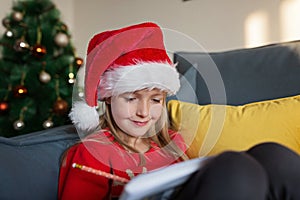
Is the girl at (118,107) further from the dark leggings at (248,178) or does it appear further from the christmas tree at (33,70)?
the christmas tree at (33,70)

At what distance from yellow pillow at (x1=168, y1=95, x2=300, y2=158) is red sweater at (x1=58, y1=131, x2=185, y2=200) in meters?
0.14

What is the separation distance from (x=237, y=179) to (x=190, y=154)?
0.58m

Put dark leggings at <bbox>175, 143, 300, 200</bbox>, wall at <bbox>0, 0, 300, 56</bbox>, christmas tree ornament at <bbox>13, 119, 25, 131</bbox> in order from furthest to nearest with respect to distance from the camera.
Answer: christmas tree ornament at <bbox>13, 119, 25, 131</bbox>, wall at <bbox>0, 0, 300, 56</bbox>, dark leggings at <bbox>175, 143, 300, 200</bbox>

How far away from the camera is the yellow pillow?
3.56ft

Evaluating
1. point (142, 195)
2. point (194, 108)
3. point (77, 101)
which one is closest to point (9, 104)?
point (77, 101)

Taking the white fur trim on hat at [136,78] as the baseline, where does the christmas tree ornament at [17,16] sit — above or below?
above

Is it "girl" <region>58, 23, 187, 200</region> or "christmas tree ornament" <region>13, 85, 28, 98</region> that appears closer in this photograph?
"girl" <region>58, 23, 187, 200</region>

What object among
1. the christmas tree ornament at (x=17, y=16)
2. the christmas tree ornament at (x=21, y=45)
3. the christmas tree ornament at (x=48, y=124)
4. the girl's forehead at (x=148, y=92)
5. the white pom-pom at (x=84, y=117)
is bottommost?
the christmas tree ornament at (x=48, y=124)

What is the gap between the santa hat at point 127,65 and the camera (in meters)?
1.01

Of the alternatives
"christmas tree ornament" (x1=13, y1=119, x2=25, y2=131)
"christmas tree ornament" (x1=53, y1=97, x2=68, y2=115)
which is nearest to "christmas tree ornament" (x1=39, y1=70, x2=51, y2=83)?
"christmas tree ornament" (x1=53, y1=97, x2=68, y2=115)

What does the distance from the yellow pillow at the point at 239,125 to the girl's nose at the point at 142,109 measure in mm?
218

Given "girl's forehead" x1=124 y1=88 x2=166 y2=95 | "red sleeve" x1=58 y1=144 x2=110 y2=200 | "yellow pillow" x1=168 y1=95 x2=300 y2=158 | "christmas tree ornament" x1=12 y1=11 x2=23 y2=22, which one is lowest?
"red sleeve" x1=58 y1=144 x2=110 y2=200

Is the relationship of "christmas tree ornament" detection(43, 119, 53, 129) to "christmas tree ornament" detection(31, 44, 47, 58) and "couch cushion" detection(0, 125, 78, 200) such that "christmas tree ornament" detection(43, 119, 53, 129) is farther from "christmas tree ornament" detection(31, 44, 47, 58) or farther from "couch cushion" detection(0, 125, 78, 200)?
"couch cushion" detection(0, 125, 78, 200)

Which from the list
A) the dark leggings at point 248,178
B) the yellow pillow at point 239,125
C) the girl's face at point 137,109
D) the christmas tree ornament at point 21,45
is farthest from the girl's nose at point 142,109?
the christmas tree ornament at point 21,45
